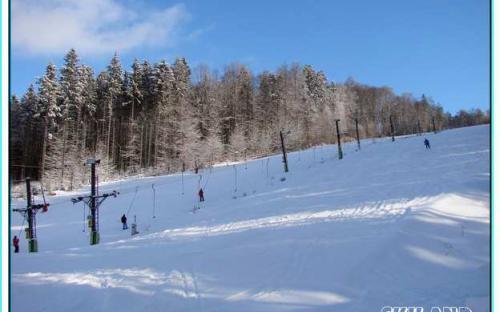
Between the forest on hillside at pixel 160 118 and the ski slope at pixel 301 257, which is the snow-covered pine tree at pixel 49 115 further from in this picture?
the ski slope at pixel 301 257

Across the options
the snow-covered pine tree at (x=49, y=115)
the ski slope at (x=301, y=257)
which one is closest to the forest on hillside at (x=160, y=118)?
the snow-covered pine tree at (x=49, y=115)

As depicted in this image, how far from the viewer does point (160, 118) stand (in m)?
63.1

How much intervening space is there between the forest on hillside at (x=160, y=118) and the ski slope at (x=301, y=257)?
98.8 ft

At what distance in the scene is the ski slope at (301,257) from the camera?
32.3ft

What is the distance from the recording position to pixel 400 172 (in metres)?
29.4

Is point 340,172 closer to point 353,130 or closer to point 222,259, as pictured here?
point 222,259

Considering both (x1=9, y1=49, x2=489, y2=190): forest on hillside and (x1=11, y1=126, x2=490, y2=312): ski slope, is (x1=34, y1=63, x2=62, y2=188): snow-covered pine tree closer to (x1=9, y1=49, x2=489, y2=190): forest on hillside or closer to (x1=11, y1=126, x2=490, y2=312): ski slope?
(x1=9, y1=49, x2=489, y2=190): forest on hillside

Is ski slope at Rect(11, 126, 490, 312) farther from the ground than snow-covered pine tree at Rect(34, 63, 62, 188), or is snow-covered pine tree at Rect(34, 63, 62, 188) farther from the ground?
snow-covered pine tree at Rect(34, 63, 62, 188)

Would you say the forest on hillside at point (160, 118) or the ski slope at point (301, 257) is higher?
the forest on hillside at point (160, 118)

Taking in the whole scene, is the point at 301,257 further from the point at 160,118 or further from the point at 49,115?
the point at 160,118

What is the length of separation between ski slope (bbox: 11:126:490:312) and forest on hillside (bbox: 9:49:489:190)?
30.1m

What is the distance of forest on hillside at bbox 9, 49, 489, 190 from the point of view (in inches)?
2111

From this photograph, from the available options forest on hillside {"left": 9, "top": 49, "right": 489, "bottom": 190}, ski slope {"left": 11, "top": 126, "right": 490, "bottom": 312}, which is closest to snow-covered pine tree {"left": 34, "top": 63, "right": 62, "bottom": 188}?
forest on hillside {"left": 9, "top": 49, "right": 489, "bottom": 190}

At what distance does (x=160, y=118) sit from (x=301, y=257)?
175 feet
